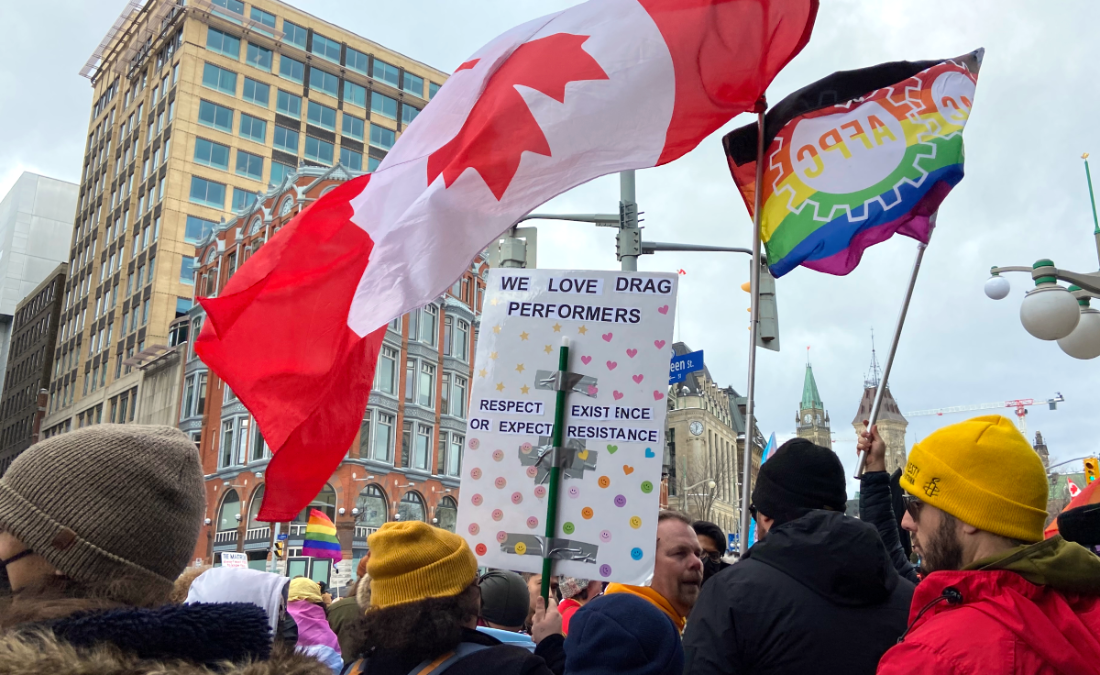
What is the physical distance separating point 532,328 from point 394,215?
1541mm

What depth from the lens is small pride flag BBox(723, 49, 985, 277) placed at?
4.95 metres

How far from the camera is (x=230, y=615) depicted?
147 cm

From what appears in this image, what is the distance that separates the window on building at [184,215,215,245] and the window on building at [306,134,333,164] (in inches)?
347

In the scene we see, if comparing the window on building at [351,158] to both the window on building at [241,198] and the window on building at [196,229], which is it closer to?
the window on building at [241,198]

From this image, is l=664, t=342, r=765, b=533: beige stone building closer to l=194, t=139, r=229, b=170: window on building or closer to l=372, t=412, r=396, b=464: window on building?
l=372, t=412, r=396, b=464: window on building

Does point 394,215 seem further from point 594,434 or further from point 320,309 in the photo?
point 594,434

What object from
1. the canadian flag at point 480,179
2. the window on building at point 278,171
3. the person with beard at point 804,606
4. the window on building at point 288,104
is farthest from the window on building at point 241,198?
the person with beard at point 804,606

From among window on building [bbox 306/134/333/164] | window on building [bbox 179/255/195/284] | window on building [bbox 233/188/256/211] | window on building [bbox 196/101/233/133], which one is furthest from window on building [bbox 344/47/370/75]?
window on building [bbox 179/255/195/284]

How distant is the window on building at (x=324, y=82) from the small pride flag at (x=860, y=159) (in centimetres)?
6193

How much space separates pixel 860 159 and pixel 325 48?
63.7 meters

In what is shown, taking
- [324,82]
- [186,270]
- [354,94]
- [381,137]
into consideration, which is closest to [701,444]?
[381,137]

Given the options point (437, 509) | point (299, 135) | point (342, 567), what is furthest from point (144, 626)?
point (299, 135)

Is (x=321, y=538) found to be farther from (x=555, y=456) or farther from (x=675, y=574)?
(x=675, y=574)

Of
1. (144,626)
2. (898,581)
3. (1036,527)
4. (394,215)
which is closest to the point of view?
(144,626)
